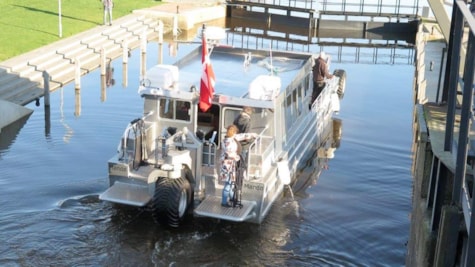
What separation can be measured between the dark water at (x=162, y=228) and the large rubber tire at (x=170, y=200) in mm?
432

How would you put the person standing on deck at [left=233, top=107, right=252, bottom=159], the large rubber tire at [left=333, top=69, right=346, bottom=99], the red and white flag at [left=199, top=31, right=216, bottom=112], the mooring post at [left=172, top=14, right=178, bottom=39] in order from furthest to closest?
the mooring post at [left=172, top=14, right=178, bottom=39] → the large rubber tire at [left=333, top=69, right=346, bottom=99] → the person standing on deck at [left=233, top=107, right=252, bottom=159] → the red and white flag at [left=199, top=31, right=216, bottom=112]

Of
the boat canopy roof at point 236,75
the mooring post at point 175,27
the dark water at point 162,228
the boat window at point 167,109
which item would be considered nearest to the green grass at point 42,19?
the mooring post at point 175,27

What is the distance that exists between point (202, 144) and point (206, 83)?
1.33 metres

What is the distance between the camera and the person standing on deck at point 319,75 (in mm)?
22484

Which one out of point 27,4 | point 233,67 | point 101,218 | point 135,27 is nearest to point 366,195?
point 233,67

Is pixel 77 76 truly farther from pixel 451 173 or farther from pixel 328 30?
pixel 328 30

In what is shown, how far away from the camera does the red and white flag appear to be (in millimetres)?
15227

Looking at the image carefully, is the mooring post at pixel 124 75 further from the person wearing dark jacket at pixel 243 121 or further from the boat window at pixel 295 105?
A: the person wearing dark jacket at pixel 243 121

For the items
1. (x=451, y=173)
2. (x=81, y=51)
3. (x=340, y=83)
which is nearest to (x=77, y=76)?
(x=81, y=51)

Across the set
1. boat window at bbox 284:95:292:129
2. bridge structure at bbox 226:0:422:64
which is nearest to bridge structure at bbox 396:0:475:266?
boat window at bbox 284:95:292:129

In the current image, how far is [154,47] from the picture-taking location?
35.8 metres

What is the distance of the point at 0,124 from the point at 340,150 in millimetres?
10479

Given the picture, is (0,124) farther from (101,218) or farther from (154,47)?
(154,47)

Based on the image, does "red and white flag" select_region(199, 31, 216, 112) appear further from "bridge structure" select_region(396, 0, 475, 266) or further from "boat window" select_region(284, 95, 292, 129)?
"bridge structure" select_region(396, 0, 475, 266)
